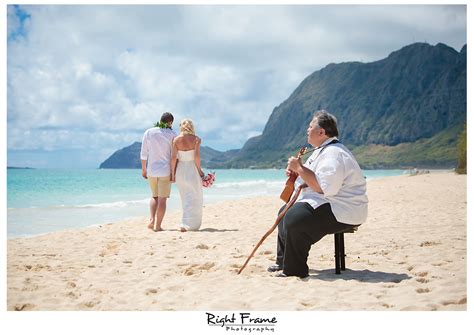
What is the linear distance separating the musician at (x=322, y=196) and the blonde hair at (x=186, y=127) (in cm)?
402

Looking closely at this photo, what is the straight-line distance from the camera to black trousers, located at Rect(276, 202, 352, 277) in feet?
14.8

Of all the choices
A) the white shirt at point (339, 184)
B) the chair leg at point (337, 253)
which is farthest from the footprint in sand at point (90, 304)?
the chair leg at point (337, 253)

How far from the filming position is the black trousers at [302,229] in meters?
4.52

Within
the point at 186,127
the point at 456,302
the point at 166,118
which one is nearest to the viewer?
Result: the point at 456,302

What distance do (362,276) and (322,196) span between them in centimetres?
104

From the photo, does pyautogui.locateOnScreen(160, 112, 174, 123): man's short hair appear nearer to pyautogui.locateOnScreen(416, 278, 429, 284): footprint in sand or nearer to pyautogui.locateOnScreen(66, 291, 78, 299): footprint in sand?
pyautogui.locateOnScreen(66, 291, 78, 299): footprint in sand

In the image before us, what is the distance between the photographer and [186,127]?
329 inches

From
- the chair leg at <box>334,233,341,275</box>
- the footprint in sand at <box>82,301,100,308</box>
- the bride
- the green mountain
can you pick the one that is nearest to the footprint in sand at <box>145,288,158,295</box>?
the footprint in sand at <box>82,301,100,308</box>

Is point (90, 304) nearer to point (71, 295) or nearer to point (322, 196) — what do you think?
point (71, 295)

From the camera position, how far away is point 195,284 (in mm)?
4543

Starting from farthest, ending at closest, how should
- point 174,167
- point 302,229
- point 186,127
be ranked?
point 174,167
point 186,127
point 302,229

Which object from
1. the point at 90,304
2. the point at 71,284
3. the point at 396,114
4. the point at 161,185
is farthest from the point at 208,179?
the point at 396,114
